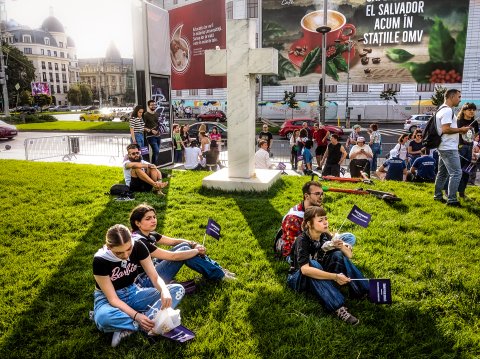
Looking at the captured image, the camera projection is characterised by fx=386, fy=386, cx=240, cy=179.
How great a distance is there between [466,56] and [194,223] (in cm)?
4960

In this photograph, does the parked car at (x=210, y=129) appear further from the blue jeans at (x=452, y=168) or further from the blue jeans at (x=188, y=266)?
the blue jeans at (x=188, y=266)

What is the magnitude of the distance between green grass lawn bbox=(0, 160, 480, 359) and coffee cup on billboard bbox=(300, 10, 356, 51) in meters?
42.7

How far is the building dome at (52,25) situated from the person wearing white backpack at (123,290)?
139389 millimetres

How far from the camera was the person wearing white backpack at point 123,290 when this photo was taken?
3.38m

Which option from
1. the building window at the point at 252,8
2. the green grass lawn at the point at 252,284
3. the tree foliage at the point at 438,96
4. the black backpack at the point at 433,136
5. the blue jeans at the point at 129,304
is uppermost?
the building window at the point at 252,8

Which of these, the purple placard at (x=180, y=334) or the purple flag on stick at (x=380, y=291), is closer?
the purple placard at (x=180, y=334)

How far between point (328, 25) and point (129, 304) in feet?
161

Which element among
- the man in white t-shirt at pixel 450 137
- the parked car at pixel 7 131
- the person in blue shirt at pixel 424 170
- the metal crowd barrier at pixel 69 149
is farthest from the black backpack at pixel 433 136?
the parked car at pixel 7 131

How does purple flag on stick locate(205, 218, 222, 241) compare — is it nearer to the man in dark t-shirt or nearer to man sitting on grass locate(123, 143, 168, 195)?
man sitting on grass locate(123, 143, 168, 195)

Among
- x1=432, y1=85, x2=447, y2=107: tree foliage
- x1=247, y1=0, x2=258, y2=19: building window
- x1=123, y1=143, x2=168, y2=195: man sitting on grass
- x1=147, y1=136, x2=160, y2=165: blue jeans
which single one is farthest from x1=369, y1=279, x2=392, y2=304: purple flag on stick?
x1=247, y1=0, x2=258, y2=19: building window

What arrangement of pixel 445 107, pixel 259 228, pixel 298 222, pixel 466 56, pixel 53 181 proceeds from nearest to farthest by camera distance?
pixel 298 222
pixel 259 228
pixel 445 107
pixel 53 181
pixel 466 56

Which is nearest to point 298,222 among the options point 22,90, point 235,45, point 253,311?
point 253,311

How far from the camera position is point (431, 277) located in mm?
4641

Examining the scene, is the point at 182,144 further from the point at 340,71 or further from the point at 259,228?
the point at 340,71
